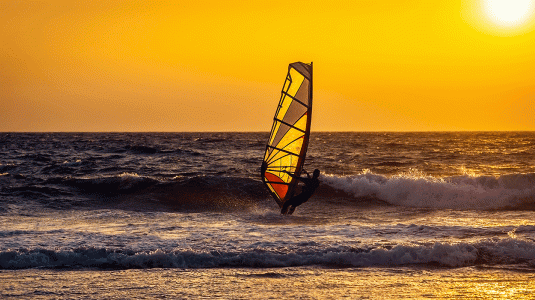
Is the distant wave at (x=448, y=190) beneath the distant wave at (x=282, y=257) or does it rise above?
above

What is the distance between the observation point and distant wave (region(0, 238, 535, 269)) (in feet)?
25.4

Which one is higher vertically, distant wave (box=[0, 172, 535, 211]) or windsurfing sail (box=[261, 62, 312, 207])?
windsurfing sail (box=[261, 62, 312, 207])

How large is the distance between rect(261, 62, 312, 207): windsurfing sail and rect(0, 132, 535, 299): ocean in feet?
3.13

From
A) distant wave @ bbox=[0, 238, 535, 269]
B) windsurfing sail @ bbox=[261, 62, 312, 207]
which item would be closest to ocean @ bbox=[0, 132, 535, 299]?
distant wave @ bbox=[0, 238, 535, 269]

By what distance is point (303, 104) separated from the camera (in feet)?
31.0

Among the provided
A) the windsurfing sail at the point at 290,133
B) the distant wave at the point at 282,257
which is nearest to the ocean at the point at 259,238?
the distant wave at the point at 282,257

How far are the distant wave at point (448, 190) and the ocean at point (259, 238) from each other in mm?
56

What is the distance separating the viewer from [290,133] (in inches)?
388

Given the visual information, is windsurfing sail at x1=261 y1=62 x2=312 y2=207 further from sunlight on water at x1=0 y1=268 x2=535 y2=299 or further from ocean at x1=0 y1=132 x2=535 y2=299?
sunlight on water at x1=0 y1=268 x2=535 y2=299

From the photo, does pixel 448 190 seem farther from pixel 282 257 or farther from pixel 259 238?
pixel 282 257

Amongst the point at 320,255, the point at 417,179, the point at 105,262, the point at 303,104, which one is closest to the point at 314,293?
the point at 320,255

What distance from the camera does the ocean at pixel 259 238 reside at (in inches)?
259

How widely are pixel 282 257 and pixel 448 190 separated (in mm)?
9975

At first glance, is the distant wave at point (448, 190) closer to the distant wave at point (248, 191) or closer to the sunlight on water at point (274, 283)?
the distant wave at point (248, 191)
